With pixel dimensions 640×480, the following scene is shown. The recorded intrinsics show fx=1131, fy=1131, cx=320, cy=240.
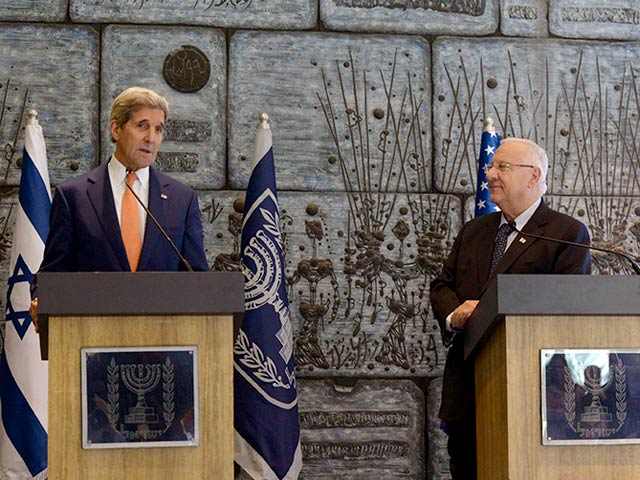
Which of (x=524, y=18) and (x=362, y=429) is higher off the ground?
(x=524, y=18)

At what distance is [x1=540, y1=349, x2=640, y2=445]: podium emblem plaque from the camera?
3377mm

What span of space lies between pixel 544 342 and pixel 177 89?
285 cm

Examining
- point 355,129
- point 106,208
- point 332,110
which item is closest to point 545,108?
point 355,129

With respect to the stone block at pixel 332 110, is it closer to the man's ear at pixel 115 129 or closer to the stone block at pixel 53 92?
the stone block at pixel 53 92

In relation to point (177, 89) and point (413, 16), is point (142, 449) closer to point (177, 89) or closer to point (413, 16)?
point (177, 89)

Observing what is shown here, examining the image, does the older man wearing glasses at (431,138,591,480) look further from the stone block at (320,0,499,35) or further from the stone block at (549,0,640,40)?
the stone block at (549,0,640,40)

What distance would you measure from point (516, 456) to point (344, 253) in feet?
7.98

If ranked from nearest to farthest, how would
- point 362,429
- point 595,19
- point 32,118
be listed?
point 32,118 → point 362,429 → point 595,19

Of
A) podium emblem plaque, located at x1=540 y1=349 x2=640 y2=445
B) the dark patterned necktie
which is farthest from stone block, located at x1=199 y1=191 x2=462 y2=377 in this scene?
podium emblem plaque, located at x1=540 y1=349 x2=640 y2=445

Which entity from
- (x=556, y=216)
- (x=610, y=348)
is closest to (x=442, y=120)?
(x=556, y=216)

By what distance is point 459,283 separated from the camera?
431cm

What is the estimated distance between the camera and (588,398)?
3389mm

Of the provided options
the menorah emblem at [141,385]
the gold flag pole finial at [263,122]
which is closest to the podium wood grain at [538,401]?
→ the menorah emblem at [141,385]

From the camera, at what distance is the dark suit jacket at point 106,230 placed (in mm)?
3779
